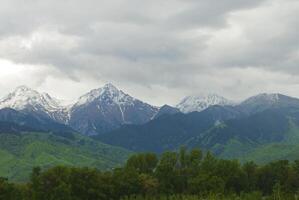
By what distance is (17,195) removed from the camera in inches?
7254

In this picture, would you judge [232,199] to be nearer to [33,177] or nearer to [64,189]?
[64,189]

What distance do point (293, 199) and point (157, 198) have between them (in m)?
61.9

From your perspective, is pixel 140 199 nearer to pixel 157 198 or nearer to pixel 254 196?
pixel 157 198

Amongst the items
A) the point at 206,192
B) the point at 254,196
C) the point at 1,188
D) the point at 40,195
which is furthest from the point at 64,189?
the point at 254,196

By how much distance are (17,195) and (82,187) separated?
24425mm

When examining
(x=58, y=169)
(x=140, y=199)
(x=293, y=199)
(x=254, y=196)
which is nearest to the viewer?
(x=293, y=199)

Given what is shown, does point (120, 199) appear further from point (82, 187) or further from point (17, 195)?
point (17, 195)

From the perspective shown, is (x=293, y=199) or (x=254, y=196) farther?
(x=254, y=196)

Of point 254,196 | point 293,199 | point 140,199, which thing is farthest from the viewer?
point 140,199

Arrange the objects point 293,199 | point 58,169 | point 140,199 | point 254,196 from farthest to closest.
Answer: point 58,169 → point 140,199 → point 254,196 → point 293,199

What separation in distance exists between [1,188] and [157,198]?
182ft

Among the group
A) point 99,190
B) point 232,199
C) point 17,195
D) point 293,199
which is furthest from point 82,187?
point 293,199

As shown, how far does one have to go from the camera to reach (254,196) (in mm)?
163500

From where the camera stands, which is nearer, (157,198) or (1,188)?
(1,188)
